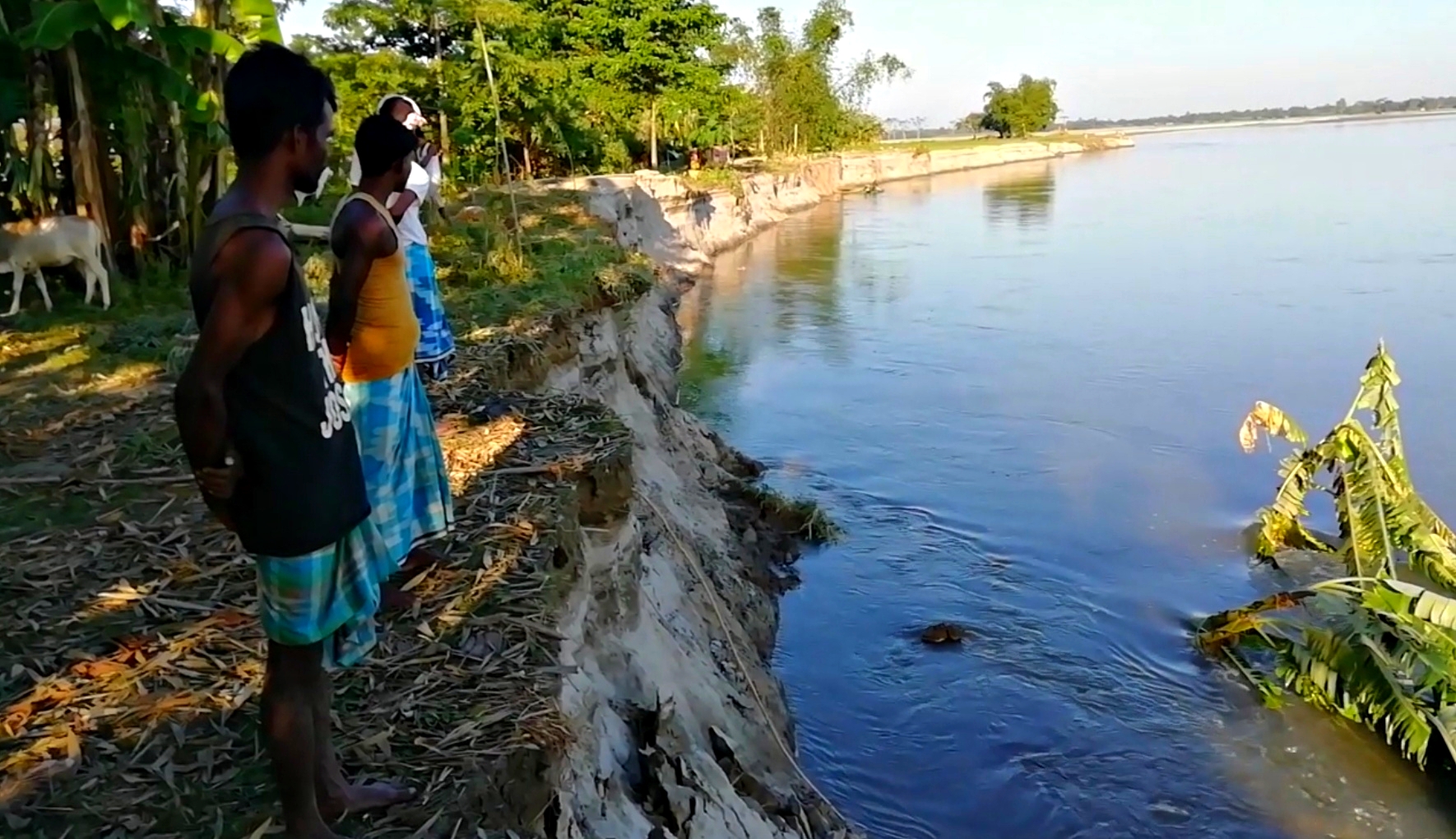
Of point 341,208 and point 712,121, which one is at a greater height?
point 712,121

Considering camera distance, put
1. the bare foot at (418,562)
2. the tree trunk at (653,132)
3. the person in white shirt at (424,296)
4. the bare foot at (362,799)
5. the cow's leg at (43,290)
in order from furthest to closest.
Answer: the tree trunk at (653,132) < the cow's leg at (43,290) < the person in white shirt at (424,296) < the bare foot at (418,562) < the bare foot at (362,799)

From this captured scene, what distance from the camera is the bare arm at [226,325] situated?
2.15m

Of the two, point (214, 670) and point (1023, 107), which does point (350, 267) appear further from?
point (1023, 107)

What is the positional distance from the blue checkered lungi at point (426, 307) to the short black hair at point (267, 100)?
3.38 metres

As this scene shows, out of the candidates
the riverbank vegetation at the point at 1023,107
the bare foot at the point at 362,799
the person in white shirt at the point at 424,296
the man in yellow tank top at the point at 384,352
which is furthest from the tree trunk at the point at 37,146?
the riverbank vegetation at the point at 1023,107

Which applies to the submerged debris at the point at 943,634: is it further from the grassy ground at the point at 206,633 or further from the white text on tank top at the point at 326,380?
the white text on tank top at the point at 326,380

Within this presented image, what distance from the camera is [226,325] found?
85.1 inches

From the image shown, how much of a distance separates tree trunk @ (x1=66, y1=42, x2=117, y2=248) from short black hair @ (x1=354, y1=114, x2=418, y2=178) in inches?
286

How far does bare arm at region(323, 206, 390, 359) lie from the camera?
353 centimetres

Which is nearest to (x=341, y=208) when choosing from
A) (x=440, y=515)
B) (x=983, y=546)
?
(x=440, y=515)

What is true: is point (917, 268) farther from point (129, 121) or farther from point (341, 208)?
point (341, 208)

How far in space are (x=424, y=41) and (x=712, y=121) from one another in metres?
14.8

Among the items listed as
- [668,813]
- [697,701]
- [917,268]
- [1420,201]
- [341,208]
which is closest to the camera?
[341,208]

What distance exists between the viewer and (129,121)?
9641 mm
